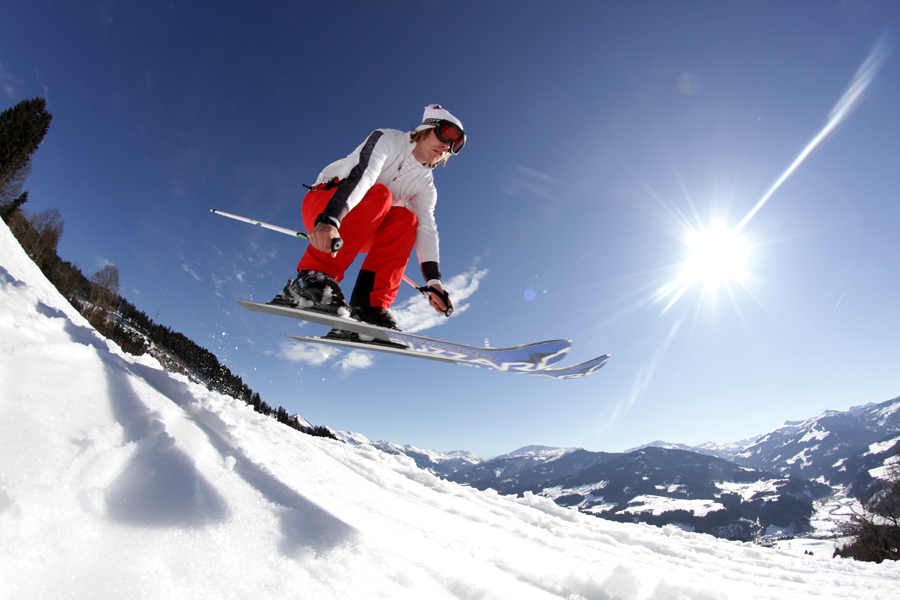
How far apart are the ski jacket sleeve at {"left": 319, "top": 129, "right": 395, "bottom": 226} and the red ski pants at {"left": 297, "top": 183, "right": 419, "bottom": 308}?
25 cm

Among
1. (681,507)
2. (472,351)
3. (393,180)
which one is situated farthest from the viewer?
(681,507)

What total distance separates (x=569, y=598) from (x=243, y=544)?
1411 millimetres

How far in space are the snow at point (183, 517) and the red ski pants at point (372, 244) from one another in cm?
134

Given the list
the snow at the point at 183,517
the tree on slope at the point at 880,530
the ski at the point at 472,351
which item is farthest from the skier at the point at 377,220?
the tree on slope at the point at 880,530

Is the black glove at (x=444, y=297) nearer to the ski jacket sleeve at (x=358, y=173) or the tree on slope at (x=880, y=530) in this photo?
the ski jacket sleeve at (x=358, y=173)

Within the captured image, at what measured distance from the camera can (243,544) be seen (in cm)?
130

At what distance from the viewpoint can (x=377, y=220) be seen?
3219 millimetres

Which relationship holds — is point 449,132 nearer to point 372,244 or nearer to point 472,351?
point 372,244

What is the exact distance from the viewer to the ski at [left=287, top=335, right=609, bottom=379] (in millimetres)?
3488

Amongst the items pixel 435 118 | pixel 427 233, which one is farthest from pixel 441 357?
pixel 435 118

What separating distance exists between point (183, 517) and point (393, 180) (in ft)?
9.82

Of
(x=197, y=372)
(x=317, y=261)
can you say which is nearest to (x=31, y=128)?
(x=197, y=372)

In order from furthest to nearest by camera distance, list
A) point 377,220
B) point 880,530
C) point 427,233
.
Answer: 1. point 880,530
2. point 427,233
3. point 377,220

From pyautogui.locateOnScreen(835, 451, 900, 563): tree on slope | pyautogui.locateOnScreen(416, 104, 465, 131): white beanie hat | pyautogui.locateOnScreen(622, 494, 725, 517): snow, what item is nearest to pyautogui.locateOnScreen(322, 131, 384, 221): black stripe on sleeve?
pyautogui.locateOnScreen(416, 104, 465, 131): white beanie hat
